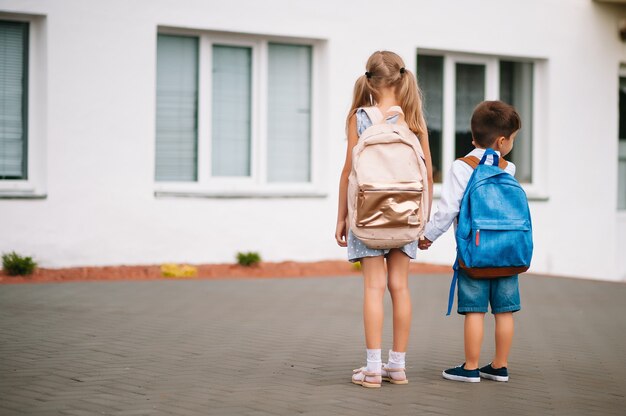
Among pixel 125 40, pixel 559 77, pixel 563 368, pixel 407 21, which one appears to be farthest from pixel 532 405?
pixel 559 77

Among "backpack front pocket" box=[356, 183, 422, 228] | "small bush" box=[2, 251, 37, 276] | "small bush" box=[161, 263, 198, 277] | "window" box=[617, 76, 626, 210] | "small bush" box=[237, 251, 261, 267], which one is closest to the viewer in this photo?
"backpack front pocket" box=[356, 183, 422, 228]

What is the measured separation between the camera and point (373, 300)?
570cm

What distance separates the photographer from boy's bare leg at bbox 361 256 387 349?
567cm

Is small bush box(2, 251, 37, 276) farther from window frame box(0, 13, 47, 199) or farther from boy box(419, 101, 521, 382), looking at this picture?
boy box(419, 101, 521, 382)

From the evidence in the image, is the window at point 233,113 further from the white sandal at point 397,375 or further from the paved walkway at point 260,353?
the white sandal at point 397,375

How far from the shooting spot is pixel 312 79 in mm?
13664

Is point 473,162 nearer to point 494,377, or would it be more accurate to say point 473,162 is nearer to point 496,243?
point 496,243

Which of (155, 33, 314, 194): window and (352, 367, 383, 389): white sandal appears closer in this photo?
(352, 367, 383, 389): white sandal

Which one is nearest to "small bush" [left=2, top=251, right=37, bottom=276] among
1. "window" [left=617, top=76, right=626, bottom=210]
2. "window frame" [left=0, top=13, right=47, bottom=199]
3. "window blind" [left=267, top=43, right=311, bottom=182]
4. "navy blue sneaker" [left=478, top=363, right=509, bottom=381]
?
"window frame" [left=0, top=13, right=47, bottom=199]

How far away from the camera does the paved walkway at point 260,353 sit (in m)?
5.28

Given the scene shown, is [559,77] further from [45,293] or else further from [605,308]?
[45,293]

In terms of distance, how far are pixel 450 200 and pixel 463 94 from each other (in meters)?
9.49

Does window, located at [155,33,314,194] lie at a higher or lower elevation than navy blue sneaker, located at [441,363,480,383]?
higher

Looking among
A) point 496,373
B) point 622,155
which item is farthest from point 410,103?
point 622,155
